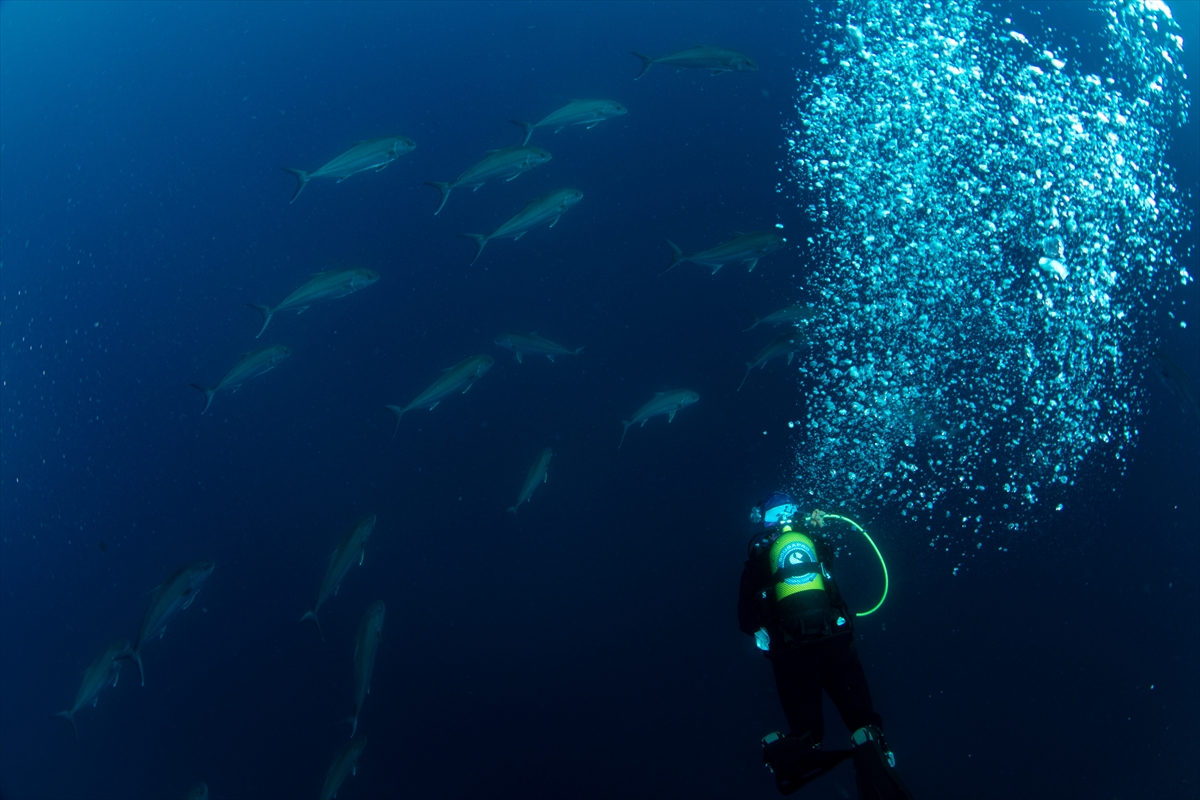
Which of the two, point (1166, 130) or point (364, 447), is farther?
point (1166, 130)

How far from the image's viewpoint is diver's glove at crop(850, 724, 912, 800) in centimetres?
260

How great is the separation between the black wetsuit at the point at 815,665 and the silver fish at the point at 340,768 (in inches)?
139

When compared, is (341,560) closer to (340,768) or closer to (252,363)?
(340,768)

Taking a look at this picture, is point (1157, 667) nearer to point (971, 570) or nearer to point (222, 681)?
point (971, 570)

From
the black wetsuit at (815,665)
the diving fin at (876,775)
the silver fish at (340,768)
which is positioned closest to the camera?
the diving fin at (876,775)

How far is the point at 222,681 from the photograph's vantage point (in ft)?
23.9

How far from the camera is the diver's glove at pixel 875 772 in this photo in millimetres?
2602

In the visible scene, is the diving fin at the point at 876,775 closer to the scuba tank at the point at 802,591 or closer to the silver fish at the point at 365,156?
the scuba tank at the point at 802,591

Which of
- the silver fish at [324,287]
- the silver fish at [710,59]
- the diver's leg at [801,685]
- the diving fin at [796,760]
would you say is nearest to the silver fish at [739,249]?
the silver fish at [710,59]

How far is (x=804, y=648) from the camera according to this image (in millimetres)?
3211

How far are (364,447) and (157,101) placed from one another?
9.28 metres

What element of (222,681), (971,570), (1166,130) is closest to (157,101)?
(222,681)

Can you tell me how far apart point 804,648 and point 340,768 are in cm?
380

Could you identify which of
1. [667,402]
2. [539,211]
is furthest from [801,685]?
[539,211]
